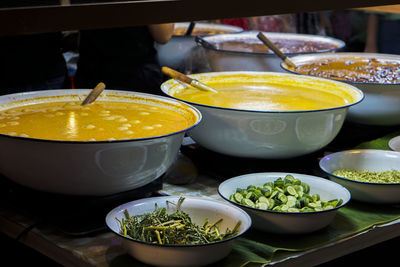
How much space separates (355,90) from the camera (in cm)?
182

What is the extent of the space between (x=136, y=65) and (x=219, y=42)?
464 millimetres

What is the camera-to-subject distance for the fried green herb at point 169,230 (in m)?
1.17

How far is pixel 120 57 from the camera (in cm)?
282

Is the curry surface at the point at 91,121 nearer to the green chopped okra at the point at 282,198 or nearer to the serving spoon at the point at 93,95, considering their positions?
the serving spoon at the point at 93,95

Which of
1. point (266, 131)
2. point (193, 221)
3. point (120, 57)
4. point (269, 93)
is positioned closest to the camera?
point (193, 221)

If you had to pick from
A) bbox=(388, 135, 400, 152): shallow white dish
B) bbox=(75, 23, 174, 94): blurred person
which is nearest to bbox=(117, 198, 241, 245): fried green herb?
bbox=(388, 135, 400, 152): shallow white dish

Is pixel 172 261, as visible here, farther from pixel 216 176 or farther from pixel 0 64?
pixel 0 64

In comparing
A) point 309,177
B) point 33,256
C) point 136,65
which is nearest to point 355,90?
point 309,177

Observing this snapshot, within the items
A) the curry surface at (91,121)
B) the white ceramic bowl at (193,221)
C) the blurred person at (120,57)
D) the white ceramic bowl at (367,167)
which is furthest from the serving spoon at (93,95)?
the blurred person at (120,57)

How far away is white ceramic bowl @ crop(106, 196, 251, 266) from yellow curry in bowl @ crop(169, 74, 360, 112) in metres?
0.41

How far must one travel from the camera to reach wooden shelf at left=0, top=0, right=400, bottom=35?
96cm

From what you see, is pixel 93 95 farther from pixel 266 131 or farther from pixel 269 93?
pixel 269 93

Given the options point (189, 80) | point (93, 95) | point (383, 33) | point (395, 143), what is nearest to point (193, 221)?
point (93, 95)

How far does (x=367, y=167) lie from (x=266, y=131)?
365mm
